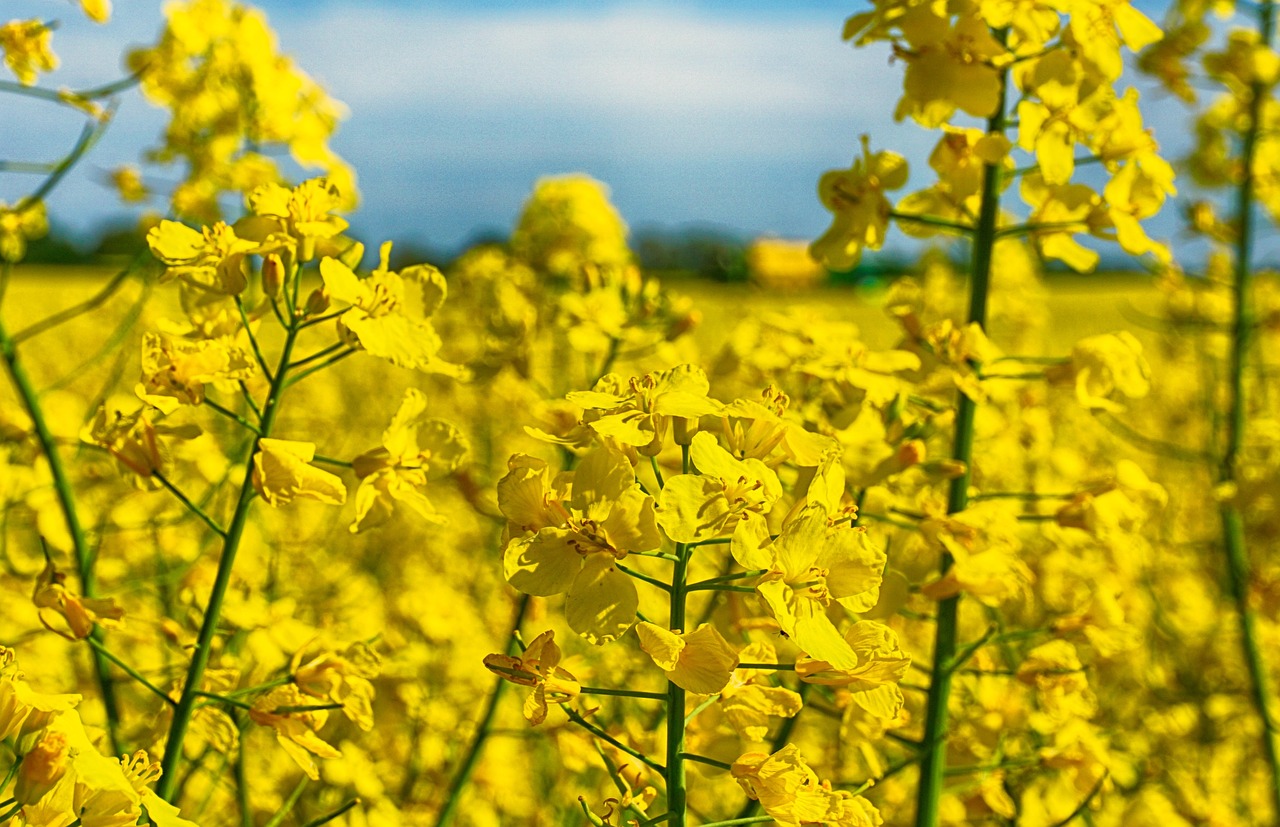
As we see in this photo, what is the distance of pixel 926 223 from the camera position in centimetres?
188

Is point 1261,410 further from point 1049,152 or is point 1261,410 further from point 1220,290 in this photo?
point 1049,152

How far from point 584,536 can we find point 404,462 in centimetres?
55

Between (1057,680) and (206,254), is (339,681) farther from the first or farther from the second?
(1057,680)

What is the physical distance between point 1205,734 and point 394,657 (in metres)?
2.96

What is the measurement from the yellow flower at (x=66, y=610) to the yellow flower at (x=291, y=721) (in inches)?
10.1

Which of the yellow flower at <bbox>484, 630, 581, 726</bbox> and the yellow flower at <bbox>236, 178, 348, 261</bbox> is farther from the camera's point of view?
the yellow flower at <bbox>236, 178, 348, 261</bbox>

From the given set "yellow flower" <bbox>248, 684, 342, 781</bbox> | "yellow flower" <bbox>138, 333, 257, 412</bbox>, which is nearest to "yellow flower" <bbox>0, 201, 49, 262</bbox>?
"yellow flower" <bbox>138, 333, 257, 412</bbox>

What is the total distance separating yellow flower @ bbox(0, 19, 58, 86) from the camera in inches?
83.6

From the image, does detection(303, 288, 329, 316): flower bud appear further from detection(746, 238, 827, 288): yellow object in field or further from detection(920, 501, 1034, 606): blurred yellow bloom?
detection(746, 238, 827, 288): yellow object in field

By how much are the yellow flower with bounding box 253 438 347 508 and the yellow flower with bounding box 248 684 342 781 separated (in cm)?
30

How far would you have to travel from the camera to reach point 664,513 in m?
1.05

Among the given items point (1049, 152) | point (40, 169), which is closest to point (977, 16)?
point (1049, 152)

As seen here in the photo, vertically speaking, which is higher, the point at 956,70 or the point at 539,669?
the point at 956,70

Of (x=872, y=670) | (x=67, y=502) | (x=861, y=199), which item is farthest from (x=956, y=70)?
(x=67, y=502)
